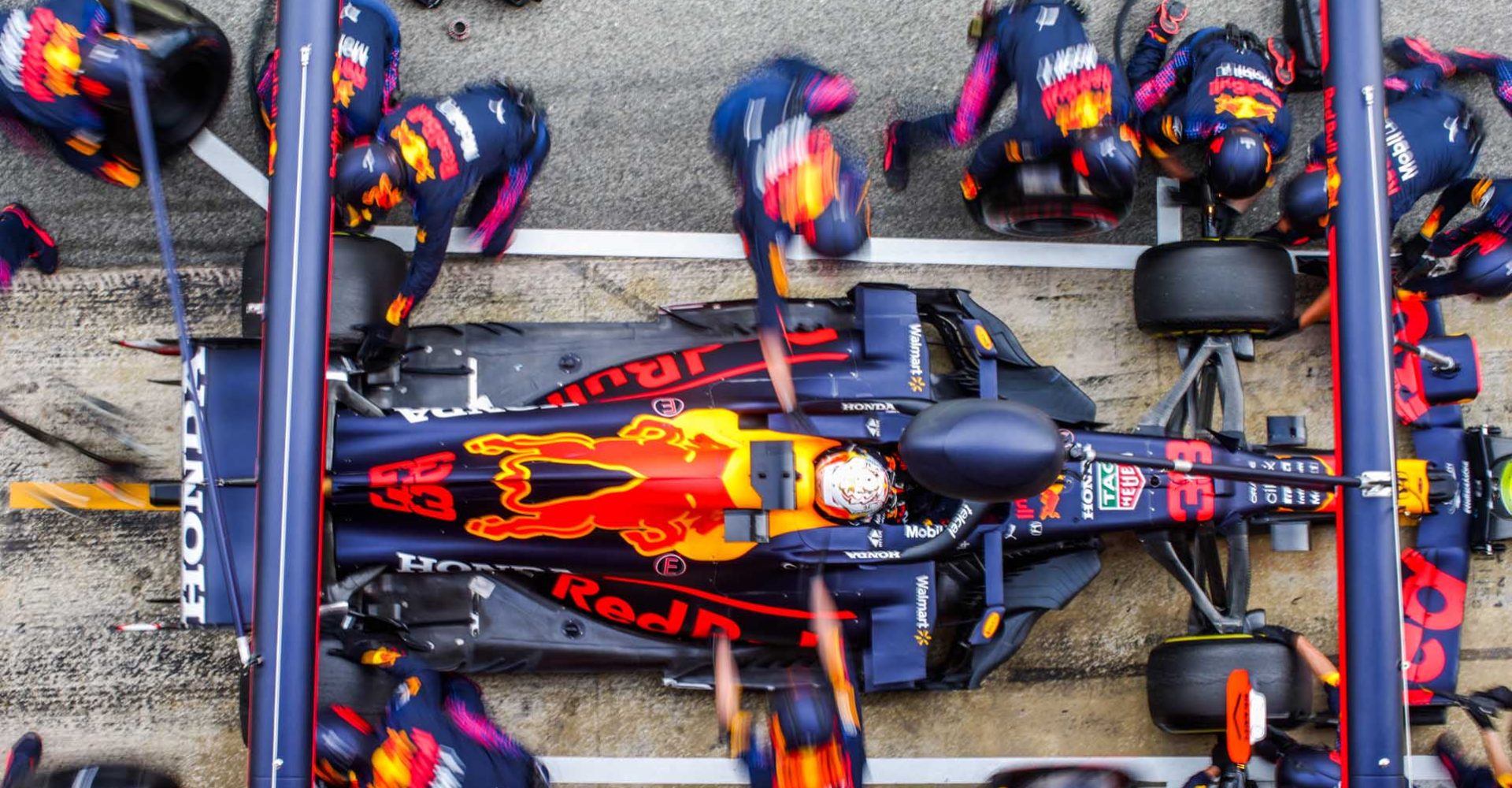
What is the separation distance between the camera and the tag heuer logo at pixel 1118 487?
396 cm

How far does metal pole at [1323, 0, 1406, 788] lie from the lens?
3047mm

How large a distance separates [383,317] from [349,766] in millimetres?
1448

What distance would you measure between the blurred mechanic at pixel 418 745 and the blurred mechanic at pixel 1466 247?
12.7 ft

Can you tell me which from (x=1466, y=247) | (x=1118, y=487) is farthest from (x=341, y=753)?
(x=1466, y=247)

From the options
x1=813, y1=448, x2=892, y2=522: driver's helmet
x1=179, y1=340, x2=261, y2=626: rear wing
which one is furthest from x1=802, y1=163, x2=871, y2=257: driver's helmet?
x1=179, y1=340, x2=261, y2=626: rear wing

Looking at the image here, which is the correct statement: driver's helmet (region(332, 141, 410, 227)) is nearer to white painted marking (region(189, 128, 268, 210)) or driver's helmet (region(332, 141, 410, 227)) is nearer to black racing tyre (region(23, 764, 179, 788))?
white painted marking (region(189, 128, 268, 210))

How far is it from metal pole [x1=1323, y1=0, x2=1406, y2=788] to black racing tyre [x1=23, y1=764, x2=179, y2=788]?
154 inches

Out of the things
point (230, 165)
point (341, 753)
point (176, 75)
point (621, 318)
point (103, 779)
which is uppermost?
point (176, 75)

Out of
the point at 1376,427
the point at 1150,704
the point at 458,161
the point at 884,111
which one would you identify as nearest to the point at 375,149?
the point at 458,161

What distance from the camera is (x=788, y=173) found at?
358cm

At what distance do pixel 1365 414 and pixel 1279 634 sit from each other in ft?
4.37

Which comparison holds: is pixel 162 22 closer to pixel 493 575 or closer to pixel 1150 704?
pixel 493 575

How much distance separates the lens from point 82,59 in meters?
3.61

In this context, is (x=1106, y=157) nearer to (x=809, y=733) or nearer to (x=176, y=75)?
(x=809, y=733)
